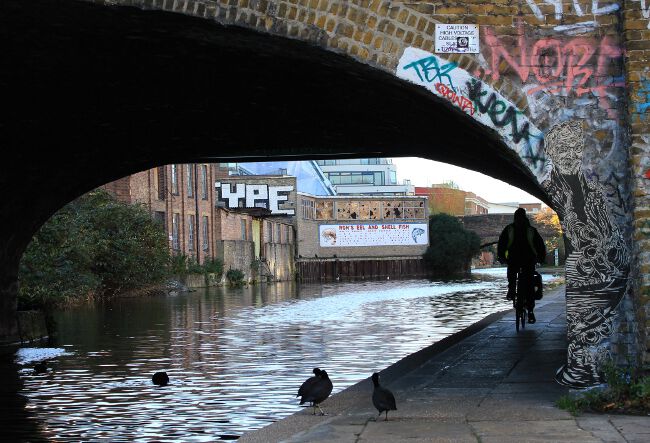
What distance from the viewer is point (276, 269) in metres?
75.4

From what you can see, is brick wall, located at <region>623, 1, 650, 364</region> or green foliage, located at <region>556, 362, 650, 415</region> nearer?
green foliage, located at <region>556, 362, 650, 415</region>

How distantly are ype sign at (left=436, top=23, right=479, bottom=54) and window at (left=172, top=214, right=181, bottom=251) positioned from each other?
45391 millimetres

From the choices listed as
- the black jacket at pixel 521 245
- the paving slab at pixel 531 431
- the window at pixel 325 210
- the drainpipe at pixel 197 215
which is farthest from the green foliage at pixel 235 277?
the paving slab at pixel 531 431

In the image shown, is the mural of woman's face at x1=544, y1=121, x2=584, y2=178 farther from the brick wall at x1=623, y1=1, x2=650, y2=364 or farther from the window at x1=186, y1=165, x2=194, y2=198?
the window at x1=186, y1=165, x2=194, y2=198

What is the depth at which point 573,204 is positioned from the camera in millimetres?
9891

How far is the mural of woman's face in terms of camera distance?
32.3ft

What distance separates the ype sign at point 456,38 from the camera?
9.84m

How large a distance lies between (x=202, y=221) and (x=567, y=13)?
51.4m

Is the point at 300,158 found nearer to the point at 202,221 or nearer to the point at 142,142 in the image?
the point at 142,142

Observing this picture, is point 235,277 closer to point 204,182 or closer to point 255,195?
point 204,182

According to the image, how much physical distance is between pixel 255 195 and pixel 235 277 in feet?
83.0

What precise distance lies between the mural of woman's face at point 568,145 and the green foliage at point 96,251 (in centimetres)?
2176

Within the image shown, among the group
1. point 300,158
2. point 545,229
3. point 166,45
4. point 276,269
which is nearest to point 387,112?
point 166,45

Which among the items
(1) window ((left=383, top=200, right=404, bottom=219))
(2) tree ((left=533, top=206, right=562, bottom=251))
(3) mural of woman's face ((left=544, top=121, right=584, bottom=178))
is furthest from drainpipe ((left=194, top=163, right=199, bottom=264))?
(3) mural of woman's face ((left=544, top=121, right=584, bottom=178))
